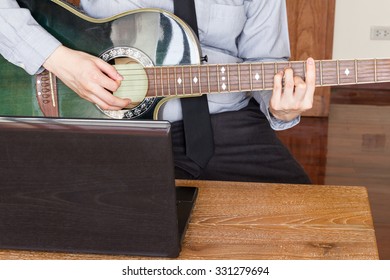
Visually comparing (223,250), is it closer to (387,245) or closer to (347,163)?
(387,245)

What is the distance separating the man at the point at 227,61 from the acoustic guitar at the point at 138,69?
29 millimetres

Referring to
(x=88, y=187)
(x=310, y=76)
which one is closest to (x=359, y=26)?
(x=310, y=76)

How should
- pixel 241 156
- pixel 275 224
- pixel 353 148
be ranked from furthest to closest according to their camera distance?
1. pixel 353 148
2. pixel 241 156
3. pixel 275 224

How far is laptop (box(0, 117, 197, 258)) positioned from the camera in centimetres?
70

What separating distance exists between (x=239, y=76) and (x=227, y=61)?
193 mm

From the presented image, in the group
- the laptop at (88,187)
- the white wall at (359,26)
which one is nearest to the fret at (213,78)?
the laptop at (88,187)

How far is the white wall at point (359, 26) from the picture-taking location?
4.21m

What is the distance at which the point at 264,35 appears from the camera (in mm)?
1420

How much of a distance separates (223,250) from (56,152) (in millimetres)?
265

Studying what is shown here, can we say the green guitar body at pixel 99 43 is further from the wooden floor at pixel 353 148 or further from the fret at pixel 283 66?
the wooden floor at pixel 353 148

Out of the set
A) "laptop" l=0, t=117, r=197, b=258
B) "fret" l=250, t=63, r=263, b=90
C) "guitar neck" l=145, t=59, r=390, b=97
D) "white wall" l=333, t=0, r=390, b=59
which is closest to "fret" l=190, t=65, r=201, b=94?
"guitar neck" l=145, t=59, r=390, b=97

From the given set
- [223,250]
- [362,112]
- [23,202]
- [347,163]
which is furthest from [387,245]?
[362,112]

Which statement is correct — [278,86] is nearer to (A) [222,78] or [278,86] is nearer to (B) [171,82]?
(A) [222,78]

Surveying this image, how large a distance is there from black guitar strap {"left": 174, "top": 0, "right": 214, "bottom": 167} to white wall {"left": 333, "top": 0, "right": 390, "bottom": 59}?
10.3 ft
